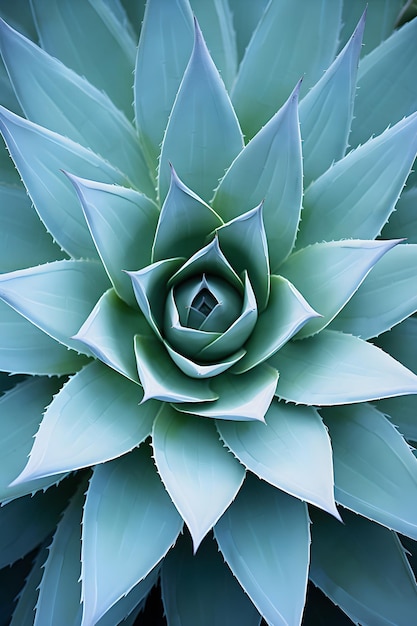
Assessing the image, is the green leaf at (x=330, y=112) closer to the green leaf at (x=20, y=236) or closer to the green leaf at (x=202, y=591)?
the green leaf at (x=20, y=236)

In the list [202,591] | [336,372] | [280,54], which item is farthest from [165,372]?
[280,54]

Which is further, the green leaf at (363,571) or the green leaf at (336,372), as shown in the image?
the green leaf at (363,571)

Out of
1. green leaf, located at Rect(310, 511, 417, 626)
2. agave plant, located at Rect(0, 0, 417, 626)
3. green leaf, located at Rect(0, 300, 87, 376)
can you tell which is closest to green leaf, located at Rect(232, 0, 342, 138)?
agave plant, located at Rect(0, 0, 417, 626)

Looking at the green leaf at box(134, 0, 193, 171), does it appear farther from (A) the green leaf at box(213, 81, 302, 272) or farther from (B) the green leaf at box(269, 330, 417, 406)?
(B) the green leaf at box(269, 330, 417, 406)

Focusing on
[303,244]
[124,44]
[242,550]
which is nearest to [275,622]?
[242,550]

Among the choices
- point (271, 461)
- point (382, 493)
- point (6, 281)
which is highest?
point (6, 281)

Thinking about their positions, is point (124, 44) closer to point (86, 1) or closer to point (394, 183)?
point (86, 1)

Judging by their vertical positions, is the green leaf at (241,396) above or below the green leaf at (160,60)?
below

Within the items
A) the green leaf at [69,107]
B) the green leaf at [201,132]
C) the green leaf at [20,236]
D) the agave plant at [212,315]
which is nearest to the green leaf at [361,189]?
the agave plant at [212,315]
